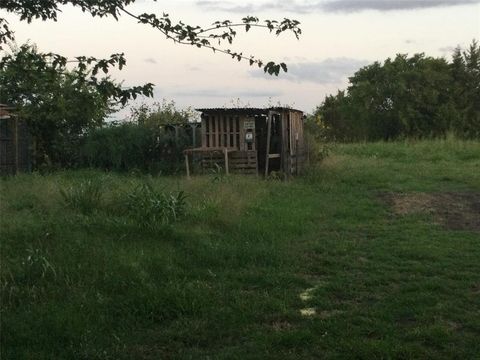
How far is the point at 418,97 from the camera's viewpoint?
44.5 m

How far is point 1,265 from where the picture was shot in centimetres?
559

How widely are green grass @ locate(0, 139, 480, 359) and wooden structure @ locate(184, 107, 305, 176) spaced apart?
16.9 ft

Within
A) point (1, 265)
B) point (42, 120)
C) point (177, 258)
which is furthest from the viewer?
point (42, 120)

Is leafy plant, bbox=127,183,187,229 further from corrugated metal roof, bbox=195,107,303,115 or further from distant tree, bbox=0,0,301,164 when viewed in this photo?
corrugated metal roof, bbox=195,107,303,115

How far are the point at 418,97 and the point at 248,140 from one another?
108 feet

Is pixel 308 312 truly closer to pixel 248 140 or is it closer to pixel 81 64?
pixel 81 64

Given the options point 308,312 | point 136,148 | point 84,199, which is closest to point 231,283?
point 308,312

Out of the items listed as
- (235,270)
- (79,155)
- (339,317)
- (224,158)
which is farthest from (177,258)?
(79,155)

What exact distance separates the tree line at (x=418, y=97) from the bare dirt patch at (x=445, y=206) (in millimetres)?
30980

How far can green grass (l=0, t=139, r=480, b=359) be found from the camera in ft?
13.3

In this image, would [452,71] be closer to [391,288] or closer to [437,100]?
[437,100]

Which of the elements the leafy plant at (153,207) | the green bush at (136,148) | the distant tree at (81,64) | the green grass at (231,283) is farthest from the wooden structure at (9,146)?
the distant tree at (81,64)

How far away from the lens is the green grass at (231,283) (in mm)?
4055

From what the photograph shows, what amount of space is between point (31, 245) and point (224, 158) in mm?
8892
